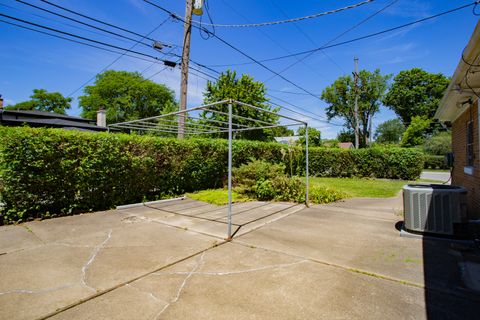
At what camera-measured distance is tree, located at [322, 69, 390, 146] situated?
1479 inches

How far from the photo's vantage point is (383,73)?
37656 mm

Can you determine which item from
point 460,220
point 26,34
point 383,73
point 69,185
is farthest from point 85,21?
point 383,73

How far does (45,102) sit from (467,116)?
50881mm

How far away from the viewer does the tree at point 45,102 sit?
38.1 m

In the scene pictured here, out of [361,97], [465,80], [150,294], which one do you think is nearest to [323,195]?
[465,80]

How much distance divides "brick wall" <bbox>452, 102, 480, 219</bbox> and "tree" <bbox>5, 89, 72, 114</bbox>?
163ft

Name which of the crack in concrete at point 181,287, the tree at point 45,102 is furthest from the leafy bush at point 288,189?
the tree at point 45,102

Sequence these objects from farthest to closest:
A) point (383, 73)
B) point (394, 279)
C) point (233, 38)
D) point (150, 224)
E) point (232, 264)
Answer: point (383, 73), point (233, 38), point (150, 224), point (232, 264), point (394, 279)

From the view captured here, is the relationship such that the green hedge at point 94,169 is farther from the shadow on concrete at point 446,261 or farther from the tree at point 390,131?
the tree at point 390,131

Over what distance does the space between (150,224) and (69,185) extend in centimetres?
230

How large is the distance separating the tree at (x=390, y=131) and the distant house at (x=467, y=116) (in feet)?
158

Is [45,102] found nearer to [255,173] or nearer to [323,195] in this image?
[255,173]

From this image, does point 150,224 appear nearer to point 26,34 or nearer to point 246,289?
point 246,289

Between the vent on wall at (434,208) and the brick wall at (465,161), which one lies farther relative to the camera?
the brick wall at (465,161)
